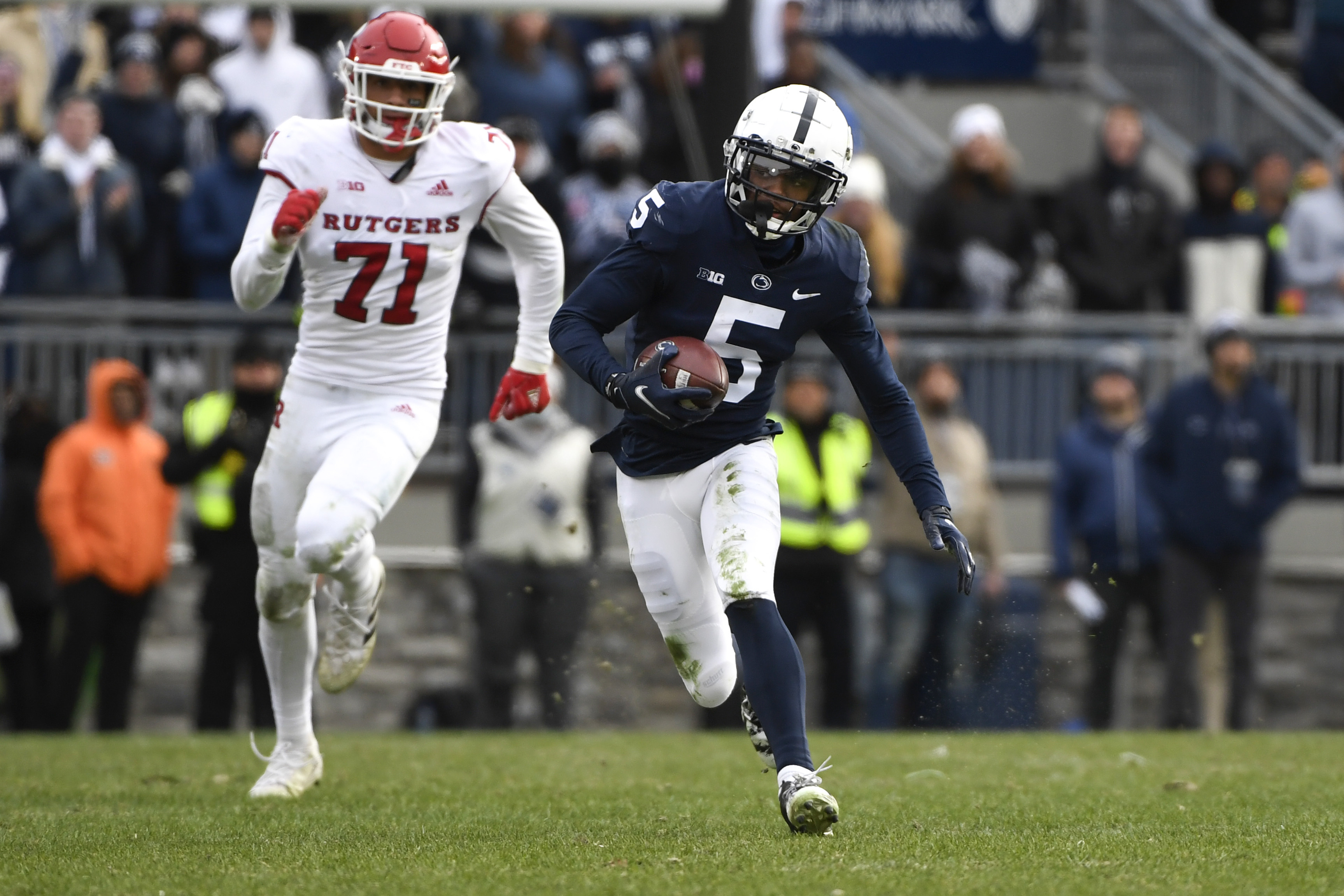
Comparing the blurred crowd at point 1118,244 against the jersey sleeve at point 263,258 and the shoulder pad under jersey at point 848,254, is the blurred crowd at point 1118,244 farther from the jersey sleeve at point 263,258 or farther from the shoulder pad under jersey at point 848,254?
the jersey sleeve at point 263,258

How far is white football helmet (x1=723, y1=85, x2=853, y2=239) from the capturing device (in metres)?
5.74

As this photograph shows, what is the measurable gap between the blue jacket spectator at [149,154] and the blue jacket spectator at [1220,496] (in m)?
5.94

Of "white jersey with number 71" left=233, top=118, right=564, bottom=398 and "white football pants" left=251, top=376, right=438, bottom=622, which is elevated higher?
"white jersey with number 71" left=233, top=118, right=564, bottom=398

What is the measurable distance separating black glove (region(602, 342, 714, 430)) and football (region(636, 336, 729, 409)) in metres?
0.02

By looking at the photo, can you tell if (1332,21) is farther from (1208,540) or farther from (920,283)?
(1208,540)

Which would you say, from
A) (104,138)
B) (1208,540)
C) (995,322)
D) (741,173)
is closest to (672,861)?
(741,173)

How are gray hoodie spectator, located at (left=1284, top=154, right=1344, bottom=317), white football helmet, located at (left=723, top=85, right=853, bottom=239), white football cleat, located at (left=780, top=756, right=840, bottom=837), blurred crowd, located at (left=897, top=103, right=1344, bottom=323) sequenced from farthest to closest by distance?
gray hoodie spectator, located at (left=1284, top=154, right=1344, bottom=317) → blurred crowd, located at (left=897, top=103, right=1344, bottom=323) → white football helmet, located at (left=723, top=85, right=853, bottom=239) → white football cleat, located at (left=780, top=756, right=840, bottom=837)

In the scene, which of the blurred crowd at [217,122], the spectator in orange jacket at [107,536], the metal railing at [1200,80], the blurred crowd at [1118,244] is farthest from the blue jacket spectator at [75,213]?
the metal railing at [1200,80]

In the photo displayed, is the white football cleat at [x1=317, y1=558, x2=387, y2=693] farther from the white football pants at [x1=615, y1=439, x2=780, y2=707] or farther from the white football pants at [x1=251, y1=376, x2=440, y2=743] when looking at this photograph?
the white football pants at [x1=615, y1=439, x2=780, y2=707]

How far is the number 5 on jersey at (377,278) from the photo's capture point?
22.0 ft

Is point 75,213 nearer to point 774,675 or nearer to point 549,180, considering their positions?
point 549,180

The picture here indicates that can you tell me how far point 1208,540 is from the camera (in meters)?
10.7

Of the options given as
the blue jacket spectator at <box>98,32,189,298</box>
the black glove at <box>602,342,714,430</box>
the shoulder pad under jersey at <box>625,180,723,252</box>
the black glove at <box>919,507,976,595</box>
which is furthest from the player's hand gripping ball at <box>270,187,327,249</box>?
the blue jacket spectator at <box>98,32,189,298</box>

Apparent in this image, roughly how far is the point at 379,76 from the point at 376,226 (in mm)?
505
